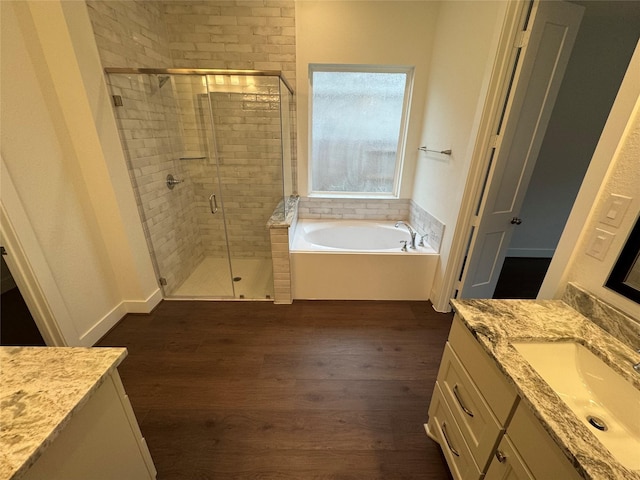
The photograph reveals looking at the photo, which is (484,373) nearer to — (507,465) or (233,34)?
(507,465)

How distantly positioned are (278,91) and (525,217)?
3.29 meters

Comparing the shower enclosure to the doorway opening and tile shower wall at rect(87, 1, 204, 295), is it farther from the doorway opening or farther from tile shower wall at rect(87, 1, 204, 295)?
the doorway opening

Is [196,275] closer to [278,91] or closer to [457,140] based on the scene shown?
[278,91]

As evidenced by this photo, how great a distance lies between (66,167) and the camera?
5.68ft

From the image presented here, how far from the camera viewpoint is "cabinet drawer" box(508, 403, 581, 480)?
0.65 m

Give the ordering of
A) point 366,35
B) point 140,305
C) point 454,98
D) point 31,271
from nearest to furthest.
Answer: point 31,271 < point 454,98 < point 140,305 < point 366,35

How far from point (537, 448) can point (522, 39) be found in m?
2.04

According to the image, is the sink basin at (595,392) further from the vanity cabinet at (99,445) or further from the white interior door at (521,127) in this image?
the vanity cabinet at (99,445)

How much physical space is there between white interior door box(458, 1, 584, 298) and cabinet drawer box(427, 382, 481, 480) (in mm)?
1171

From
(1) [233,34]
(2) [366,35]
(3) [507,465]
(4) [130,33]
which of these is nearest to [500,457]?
(3) [507,465]

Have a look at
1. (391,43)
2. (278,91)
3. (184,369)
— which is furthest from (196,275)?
(391,43)

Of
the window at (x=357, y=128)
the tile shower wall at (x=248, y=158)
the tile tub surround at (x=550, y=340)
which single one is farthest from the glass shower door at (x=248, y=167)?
the tile tub surround at (x=550, y=340)

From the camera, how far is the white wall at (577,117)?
2.41m

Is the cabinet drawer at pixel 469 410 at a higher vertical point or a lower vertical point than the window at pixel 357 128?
lower
